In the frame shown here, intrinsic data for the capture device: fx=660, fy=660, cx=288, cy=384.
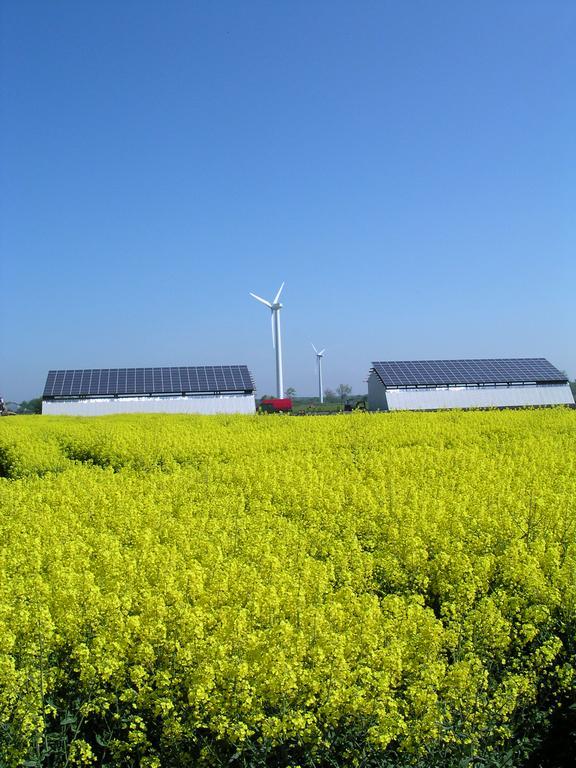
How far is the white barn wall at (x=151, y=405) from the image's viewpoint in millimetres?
48122

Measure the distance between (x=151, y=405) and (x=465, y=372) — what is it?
2418cm

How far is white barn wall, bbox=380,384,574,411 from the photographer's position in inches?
1881

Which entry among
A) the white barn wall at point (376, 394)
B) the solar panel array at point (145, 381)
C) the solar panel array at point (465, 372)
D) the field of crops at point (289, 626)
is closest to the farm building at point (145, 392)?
the solar panel array at point (145, 381)

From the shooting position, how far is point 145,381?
51188 millimetres

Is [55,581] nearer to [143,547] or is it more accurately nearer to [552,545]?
[143,547]

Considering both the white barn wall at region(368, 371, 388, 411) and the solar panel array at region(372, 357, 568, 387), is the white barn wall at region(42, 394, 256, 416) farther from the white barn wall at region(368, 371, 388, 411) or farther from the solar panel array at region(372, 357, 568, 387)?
the solar panel array at region(372, 357, 568, 387)

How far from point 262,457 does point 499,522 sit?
7.57 metres

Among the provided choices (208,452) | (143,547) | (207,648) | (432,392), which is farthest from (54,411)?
(207,648)

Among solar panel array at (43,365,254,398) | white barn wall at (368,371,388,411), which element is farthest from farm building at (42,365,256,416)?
white barn wall at (368,371,388,411)

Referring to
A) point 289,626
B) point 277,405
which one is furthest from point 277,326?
point 289,626

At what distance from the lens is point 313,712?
4.73 m

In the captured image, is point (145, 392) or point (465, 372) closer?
point (145, 392)

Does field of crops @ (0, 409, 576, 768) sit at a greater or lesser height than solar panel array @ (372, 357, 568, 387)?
lesser

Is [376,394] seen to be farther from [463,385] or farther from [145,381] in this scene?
[145,381]
